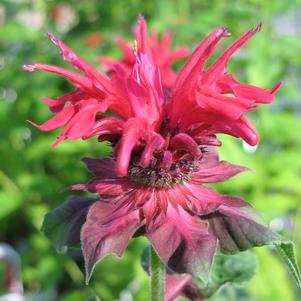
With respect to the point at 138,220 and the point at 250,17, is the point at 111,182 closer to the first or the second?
the point at 138,220

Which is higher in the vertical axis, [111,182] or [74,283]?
[111,182]

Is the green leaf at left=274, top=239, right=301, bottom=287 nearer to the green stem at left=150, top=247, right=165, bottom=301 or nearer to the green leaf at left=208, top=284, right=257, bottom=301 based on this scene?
the green stem at left=150, top=247, right=165, bottom=301

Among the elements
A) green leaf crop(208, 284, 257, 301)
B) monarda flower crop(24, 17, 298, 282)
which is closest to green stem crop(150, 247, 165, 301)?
monarda flower crop(24, 17, 298, 282)

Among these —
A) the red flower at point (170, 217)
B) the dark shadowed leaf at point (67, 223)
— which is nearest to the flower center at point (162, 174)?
the red flower at point (170, 217)

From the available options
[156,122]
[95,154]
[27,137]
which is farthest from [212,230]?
[27,137]

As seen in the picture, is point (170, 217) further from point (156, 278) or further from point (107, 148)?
point (107, 148)

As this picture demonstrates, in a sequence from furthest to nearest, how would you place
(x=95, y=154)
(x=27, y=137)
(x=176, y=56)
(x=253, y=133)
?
(x=27, y=137), (x=95, y=154), (x=176, y=56), (x=253, y=133)
